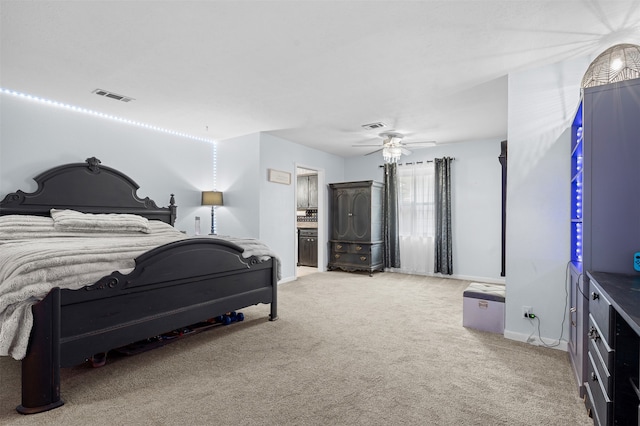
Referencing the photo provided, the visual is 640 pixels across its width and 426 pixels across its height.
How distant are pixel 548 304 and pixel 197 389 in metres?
2.81

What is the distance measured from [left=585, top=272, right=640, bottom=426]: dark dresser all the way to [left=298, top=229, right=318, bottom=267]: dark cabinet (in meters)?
5.51

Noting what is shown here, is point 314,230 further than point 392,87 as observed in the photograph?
Yes

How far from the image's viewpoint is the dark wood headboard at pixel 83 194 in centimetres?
346

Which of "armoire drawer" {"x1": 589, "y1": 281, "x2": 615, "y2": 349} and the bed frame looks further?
the bed frame

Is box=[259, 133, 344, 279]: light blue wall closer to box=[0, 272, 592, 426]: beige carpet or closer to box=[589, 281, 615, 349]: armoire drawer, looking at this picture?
box=[0, 272, 592, 426]: beige carpet

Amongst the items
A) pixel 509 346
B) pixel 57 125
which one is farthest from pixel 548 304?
pixel 57 125

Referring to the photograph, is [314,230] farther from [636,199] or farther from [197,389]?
[636,199]

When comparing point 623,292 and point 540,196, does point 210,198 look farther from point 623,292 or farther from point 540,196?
point 623,292

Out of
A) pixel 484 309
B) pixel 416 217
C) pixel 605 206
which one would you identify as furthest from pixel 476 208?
pixel 605 206

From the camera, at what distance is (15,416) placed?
5.74 ft

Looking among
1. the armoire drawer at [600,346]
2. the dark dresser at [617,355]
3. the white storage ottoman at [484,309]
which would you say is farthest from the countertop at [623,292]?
the white storage ottoman at [484,309]

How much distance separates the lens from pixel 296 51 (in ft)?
8.34

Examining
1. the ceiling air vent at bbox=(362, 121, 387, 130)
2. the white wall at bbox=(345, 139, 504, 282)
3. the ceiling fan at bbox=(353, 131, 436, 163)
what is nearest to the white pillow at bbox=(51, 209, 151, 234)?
the ceiling air vent at bbox=(362, 121, 387, 130)

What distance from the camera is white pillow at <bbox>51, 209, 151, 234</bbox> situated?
11.0 feet
